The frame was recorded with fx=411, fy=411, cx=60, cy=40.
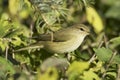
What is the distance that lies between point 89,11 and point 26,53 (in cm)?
200

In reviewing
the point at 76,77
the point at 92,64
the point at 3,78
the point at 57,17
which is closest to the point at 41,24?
the point at 57,17

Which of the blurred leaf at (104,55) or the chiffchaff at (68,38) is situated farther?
the chiffchaff at (68,38)

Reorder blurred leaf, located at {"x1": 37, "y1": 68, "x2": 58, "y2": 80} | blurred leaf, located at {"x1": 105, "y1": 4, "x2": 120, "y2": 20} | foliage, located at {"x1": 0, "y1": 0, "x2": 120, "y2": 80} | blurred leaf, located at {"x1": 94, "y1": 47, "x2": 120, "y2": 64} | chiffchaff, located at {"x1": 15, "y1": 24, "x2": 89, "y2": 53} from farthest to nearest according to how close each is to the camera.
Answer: blurred leaf, located at {"x1": 105, "y1": 4, "x2": 120, "y2": 20} < chiffchaff, located at {"x1": 15, "y1": 24, "x2": 89, "y2": 53} < blurred leaf, located at {"x1": 94, "y1": 47, "x2": 120, "y2": 64} < foliage, located at {"x1": 0, "y1": 0, "x2": 120, "y2": 80} < blurred leaf, located at {"x1": 37, "y1": 68, "x2": 58, "y2": 80}

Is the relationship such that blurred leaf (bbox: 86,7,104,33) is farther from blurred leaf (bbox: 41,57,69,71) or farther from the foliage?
blurred leaf (bbox: 41,57,69,71)

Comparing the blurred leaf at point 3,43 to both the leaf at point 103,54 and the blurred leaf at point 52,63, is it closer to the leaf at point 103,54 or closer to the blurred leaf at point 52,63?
the leaf at point 103,54

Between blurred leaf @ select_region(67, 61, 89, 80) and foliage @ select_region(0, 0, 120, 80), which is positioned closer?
blurred leaf @ select_region(67, 61, 89, 80)

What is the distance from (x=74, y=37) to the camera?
230 inches

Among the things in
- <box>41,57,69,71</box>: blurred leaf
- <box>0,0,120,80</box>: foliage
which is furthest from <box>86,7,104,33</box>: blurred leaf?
<box>41,57,69,71</box>: blurred leaf

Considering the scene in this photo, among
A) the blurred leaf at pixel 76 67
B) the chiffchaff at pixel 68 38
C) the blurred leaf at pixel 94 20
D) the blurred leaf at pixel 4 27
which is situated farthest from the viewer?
the blurred leaf at pixel 94 20

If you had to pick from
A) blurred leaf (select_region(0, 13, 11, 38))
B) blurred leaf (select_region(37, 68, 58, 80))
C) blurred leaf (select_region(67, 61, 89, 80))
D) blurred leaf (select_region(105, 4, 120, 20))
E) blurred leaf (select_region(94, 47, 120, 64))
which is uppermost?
blurred leaf (select_region(37, 68, 58, 80))

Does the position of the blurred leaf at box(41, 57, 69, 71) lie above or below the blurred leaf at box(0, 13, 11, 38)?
above

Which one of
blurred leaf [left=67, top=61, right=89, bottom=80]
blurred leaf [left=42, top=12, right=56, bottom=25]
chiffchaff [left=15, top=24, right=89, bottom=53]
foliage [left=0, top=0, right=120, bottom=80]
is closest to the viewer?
blurred leaf [left=67, top=61, right=89, bottom=80]

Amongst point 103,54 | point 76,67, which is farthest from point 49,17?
point 76,67

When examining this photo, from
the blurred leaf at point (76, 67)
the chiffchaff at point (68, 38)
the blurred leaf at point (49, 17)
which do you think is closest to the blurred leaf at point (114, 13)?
the chiffchaff at point (68, 38)
